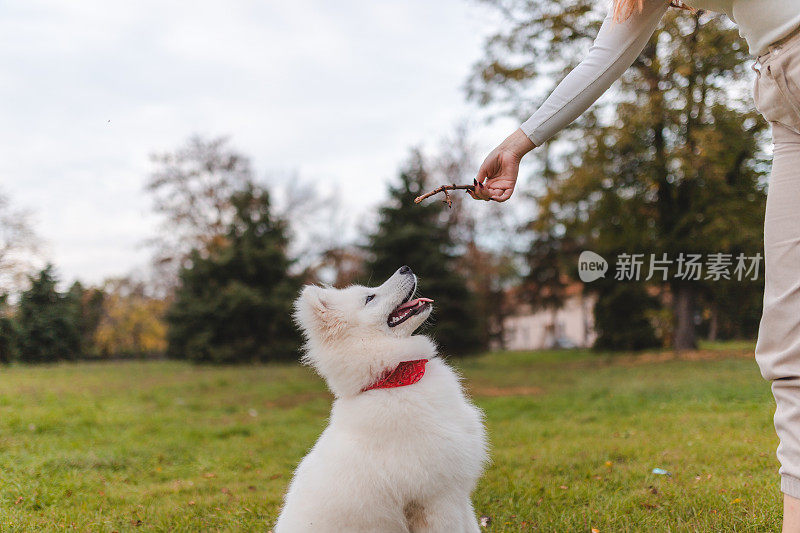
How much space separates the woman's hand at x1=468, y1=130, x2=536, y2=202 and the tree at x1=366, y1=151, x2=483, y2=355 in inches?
695

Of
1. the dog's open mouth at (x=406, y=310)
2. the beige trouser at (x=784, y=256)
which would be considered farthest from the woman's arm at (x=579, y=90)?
the dog's open mouth at (x=406, y=310)

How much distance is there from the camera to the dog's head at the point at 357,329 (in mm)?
2809

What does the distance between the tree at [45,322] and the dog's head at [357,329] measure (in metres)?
→ 11.6

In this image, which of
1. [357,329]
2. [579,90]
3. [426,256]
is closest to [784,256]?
[579,90]

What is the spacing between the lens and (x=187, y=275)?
23.2 meters

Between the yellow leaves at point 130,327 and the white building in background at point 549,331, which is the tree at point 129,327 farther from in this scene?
the white building in background at point 549,331

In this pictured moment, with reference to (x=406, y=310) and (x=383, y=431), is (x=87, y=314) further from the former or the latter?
(x=383, y=431)

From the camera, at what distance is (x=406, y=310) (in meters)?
3.03

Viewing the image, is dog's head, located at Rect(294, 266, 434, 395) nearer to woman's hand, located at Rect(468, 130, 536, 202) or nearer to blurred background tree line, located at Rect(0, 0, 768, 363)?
woman's hand, located at Rect(468, 130, 536, 202)

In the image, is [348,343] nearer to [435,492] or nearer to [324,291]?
[324,291]

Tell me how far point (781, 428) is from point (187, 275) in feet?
77.1

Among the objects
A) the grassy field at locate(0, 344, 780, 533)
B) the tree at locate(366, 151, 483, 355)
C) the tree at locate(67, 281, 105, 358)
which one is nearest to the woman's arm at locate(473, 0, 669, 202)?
the grassy field at locate(0, 344, 780, 533)

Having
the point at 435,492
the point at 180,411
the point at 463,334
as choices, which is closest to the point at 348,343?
the point at 435,492

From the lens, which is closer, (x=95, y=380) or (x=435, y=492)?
(x=435, y=492)
